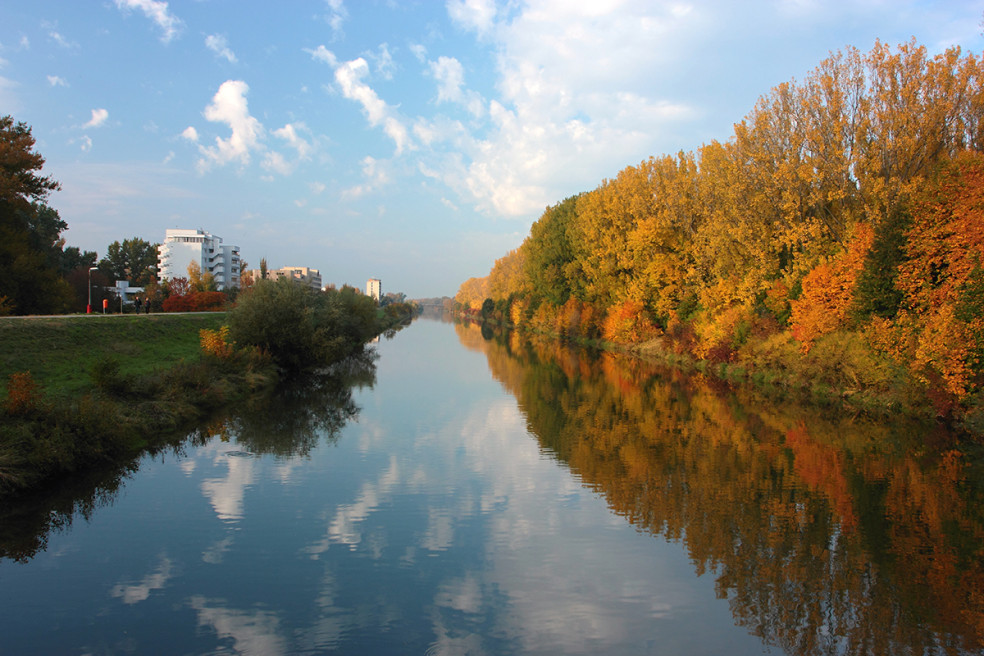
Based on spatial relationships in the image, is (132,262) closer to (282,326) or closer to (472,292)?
(282,326)

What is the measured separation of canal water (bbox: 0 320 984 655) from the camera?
21.6 ft

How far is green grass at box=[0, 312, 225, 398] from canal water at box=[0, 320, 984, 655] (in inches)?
207

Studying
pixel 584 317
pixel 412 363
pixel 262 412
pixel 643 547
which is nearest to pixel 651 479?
pixel 643 547

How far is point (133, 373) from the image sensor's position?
18.5 m

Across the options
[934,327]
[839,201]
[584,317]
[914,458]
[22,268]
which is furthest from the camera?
[584,317]

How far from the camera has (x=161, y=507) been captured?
1056cm

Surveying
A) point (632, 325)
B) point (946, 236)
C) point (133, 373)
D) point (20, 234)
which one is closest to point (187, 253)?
point (20, 234)

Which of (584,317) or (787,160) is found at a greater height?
(787,160)

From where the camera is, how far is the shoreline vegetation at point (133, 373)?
11.5m

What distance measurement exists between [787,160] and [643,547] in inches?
892

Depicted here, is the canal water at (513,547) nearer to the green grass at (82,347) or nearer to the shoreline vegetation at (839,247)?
the shoreline vegetation at (839,247)

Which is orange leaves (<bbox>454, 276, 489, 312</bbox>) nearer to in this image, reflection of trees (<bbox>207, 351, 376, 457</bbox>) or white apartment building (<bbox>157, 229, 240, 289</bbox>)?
white apartment building (<bbox>157, 229, 240, 289</bbox>)

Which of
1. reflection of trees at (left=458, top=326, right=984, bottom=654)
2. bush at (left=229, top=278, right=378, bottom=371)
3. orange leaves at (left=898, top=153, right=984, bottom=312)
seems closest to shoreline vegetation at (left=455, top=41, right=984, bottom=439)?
orange leaves at (left=898, top=153, right=984, bottom=312)

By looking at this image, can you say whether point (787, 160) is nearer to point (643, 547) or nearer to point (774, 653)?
point (643, 547)
